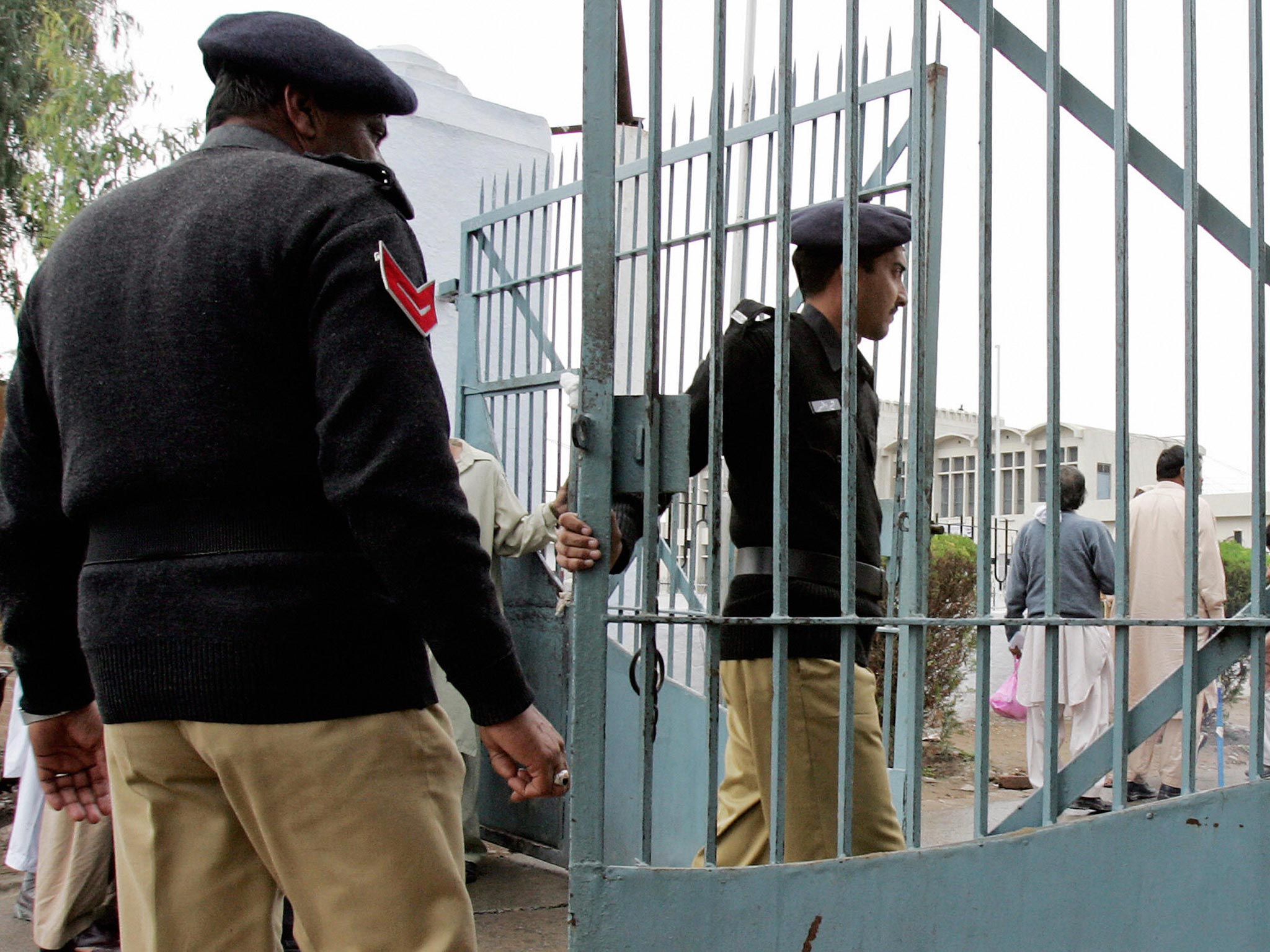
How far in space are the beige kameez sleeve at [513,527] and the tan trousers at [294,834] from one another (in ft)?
7.70

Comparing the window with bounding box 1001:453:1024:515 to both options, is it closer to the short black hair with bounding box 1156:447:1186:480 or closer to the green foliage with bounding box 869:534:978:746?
the green foliage with bounding box 869:534:978:746

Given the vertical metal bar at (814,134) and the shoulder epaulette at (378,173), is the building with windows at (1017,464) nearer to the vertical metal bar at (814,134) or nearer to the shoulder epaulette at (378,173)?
the vertical metal bar at (814,134)

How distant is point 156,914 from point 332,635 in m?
0.45

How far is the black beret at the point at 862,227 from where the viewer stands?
2.61 m

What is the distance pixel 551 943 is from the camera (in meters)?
3.59

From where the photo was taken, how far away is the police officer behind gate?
2.35m

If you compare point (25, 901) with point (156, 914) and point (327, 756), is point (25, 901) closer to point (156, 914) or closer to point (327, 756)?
point (156, 914)

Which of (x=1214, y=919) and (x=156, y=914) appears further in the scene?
(x=1214, y=919)

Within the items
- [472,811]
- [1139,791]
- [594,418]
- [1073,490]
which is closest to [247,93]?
[594,418]

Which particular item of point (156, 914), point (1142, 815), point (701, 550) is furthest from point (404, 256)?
point (701, 550)

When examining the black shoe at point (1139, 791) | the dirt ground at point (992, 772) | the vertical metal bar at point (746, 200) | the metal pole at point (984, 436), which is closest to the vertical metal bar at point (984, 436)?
the metal pole at point (984, 436)

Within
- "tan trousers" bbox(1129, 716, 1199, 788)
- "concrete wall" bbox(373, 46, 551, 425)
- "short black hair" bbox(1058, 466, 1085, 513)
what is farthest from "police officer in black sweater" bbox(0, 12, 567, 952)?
"tan trousers" bbox(1129, 716, 1199, 788)

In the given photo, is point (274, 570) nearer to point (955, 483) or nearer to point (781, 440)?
A: point (781, 440)

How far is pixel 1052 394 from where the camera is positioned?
192 centimetres
